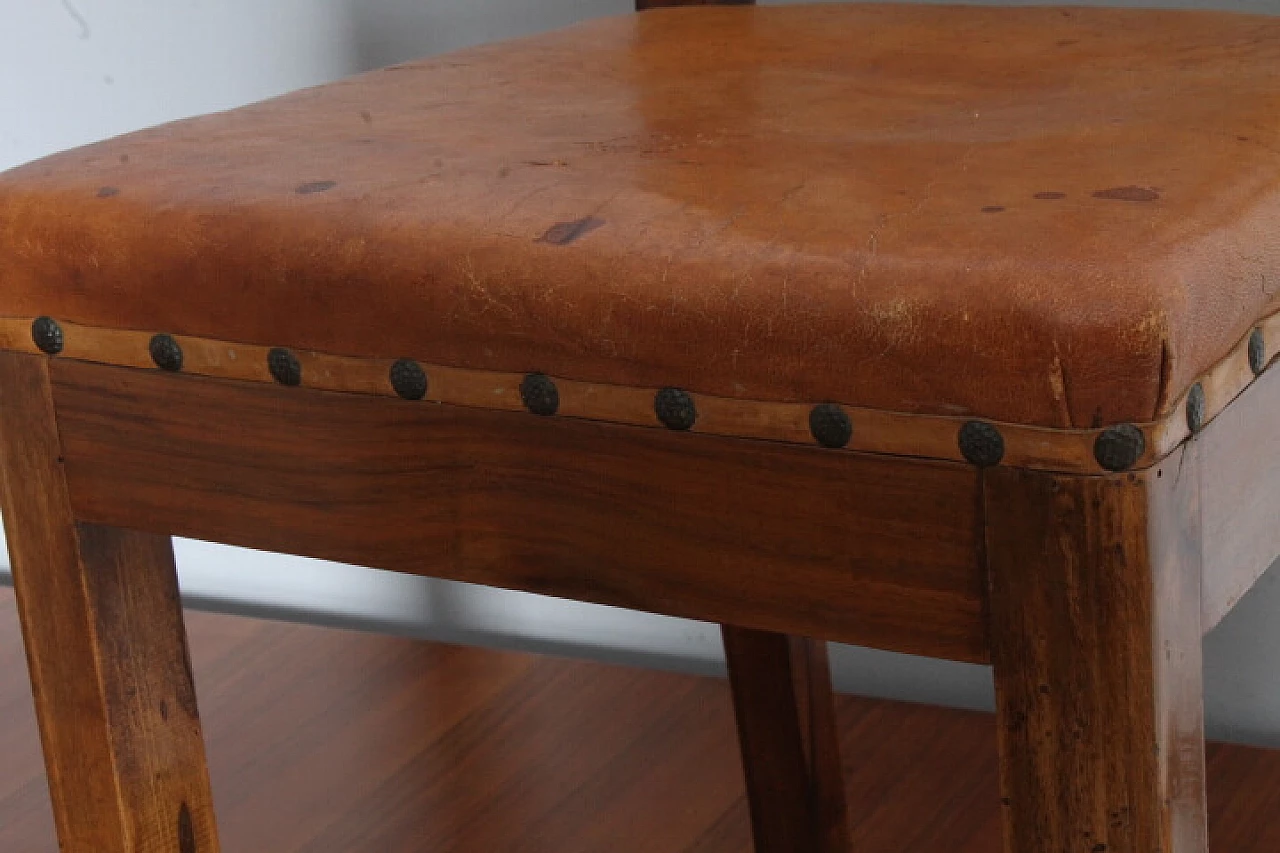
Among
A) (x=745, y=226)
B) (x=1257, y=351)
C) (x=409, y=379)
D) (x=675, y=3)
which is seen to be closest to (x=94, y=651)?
(x=409, y=379)

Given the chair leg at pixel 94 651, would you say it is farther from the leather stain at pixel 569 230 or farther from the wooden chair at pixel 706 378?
the leather stain at pixel 569 230

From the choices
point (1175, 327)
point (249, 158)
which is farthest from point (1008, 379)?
point (249, 158)

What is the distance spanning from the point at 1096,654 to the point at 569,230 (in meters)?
0.19

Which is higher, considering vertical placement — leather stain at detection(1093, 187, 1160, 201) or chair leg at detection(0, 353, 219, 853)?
leather stain at detection(1093, 187, 1160, 201)

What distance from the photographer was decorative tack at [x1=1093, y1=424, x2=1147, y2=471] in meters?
0.41

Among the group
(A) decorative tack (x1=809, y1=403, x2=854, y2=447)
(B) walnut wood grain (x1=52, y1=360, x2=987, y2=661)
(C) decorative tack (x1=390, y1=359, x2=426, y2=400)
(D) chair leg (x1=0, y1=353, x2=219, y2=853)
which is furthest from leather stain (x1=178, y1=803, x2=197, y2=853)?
(A) decorative tack (x1=809, y1=403, x2=854, y2=447)

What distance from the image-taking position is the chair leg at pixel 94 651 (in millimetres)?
610

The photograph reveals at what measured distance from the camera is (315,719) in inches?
47.1

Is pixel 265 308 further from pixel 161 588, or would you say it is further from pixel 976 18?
pixel 976 18

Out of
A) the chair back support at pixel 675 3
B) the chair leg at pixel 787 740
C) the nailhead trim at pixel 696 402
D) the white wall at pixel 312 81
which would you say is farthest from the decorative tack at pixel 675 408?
the white wall at pixel 312 81

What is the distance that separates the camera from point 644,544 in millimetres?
497

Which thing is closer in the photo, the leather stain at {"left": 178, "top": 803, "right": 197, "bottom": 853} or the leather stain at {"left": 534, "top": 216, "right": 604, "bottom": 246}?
the leather stain at {"left": 534, "top": 216, "right": 604, "bottom": 246}

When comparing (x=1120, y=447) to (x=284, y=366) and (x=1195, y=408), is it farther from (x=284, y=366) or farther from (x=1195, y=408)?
(x=284, y=366)

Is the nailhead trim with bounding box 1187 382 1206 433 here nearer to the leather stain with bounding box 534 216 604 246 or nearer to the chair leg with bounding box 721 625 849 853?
the leather stain with bounding box 534 216 604 246
